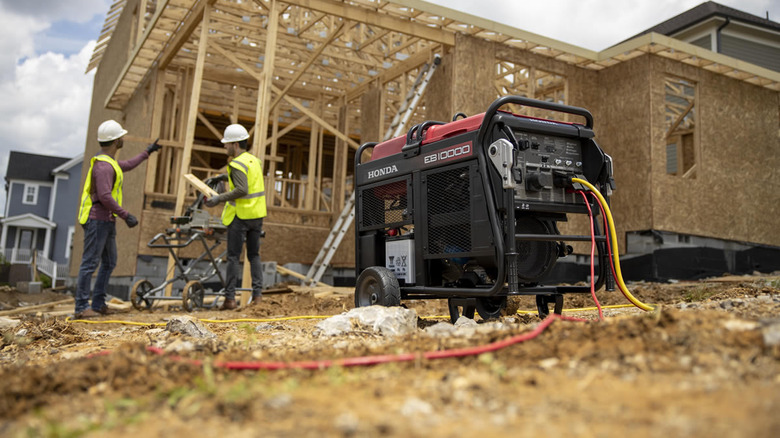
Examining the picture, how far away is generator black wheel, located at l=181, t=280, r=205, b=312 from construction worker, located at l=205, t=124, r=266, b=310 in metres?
0.40

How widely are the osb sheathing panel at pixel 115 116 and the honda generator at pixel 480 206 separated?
7.61 meters

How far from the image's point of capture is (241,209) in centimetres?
656

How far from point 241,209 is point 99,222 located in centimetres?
150

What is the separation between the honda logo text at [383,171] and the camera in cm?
443

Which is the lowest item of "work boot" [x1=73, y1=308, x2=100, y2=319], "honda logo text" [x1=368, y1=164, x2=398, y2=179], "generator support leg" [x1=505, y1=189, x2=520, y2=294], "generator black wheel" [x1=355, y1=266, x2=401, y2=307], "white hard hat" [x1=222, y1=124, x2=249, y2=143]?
"work boot" [x1=73, y1=308, x2=100, y2=319]

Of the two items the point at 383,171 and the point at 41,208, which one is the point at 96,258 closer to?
the point at 383,171

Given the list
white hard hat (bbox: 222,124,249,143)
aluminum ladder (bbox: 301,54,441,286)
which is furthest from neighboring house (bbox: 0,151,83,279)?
white hard hat (bbox: 222,124,249,143)

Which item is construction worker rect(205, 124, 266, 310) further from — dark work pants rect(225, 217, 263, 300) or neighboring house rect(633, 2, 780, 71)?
neighboring house rect(633, 2, 780, 71)

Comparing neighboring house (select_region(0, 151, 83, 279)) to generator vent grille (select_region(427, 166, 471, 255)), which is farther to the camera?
neighboring house (select_region(0, 151, 83, 279))

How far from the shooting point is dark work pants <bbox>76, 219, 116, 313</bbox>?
5.98 metres

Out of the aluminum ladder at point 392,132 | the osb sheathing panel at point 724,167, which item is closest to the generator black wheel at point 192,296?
→ the aluminum ladder at point 392,132

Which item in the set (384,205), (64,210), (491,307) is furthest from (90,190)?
(64,210)

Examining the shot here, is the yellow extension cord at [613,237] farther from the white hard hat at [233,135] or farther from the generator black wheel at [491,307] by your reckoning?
the white hard hat at [233,135]

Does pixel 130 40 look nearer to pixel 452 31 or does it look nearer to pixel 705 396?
pixel 452 31
